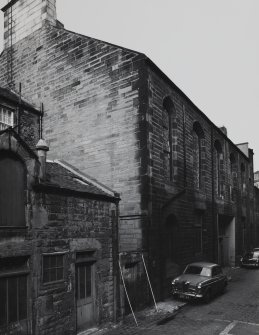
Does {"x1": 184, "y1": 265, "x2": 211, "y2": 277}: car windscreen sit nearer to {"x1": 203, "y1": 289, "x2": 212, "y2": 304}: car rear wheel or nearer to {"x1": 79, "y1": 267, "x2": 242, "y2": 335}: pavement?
{"x1": 203, "y1": 289, "x2": 212, "y2": 304}: car rear wheel

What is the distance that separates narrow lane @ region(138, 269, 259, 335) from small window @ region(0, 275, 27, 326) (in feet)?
12.4

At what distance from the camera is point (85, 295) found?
10.4m

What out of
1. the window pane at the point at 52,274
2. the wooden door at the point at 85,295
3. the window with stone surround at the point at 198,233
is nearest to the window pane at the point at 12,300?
the window pane at the point at 52,274

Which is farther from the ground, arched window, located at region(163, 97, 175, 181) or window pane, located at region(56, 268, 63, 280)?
arched window, located at region(163, 97, 175, 181)

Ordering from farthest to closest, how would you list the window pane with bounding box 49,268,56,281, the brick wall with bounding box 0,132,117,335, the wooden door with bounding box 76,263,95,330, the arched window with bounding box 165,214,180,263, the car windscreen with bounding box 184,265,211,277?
the arched window with bounding box 165,214,180,263
the car windscreen with bounding box 184,265,211,277
the wooden door with bounding box 76,263,95,330
the window pane with bounding box 49,268,56,281
the brick wall with bounding box 0,132,117,335

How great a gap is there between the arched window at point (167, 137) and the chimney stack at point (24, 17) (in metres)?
7.25

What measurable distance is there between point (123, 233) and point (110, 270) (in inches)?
97.5

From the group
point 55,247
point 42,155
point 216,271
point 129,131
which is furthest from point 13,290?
point 216,271

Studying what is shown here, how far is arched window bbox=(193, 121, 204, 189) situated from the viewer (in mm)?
19250

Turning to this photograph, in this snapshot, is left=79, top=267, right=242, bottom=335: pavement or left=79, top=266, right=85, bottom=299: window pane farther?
left=79, top=266, right=85, bottom=299: window pane

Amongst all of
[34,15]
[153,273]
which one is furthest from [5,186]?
[34,15]

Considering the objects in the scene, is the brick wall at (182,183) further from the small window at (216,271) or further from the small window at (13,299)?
the small window at (13,299)

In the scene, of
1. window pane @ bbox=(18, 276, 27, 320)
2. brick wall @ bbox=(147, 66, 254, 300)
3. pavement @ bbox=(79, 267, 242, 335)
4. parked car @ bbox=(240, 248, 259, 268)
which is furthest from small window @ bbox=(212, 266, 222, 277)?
parked car @ bbox=(240, 248, 259, 268)

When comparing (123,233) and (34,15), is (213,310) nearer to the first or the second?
(123,233)
